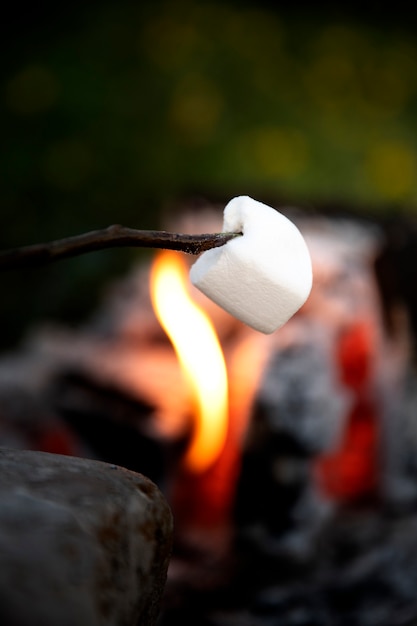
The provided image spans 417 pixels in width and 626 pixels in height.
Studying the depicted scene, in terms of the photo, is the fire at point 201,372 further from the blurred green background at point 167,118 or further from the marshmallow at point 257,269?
the blurred green background at point 167,118

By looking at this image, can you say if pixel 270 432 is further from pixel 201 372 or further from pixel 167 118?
pixel 167 118

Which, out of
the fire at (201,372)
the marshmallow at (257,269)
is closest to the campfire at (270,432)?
the fire at (201,372)

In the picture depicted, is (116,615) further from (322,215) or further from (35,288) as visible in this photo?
(35,288)

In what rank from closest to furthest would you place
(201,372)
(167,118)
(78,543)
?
(78,543) < (201,372) < (167,118)

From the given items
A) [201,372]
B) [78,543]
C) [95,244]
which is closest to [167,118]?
[201,372]

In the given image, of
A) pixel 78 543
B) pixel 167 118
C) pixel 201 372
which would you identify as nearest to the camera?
pixel 78 543

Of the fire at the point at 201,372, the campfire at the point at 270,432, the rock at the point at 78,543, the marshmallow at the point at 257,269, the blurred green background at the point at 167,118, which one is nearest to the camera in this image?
the rock at the point at 78,543

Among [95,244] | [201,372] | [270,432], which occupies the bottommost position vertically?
[270,432]
